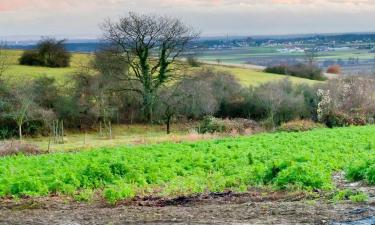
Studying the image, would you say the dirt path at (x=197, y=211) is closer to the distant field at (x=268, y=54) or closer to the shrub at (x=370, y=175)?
Answer: the shrub at (x=370, y=175)

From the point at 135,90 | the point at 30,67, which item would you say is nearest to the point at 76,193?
the point at 135,90

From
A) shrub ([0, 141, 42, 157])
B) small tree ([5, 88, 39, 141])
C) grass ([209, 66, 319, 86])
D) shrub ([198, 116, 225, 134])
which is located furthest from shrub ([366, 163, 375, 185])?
grass ([209, 66, 319, 86])

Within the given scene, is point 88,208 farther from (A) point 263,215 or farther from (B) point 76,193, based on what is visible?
(A) point 263,215

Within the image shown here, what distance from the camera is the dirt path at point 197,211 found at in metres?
11.7

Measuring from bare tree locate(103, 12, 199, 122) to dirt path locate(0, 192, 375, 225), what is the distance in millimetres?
50807

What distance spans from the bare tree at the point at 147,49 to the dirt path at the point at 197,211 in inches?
2000

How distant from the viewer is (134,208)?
13.2 metres

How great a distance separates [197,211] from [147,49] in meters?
54.7

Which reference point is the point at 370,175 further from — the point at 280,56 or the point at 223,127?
the point at 280,56

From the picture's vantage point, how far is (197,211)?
12602mm

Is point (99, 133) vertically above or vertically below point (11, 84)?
below

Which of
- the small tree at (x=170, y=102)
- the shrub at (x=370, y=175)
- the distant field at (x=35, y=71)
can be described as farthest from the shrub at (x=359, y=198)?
the distant field at (x=35, y=71)

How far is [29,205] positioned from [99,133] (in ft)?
154

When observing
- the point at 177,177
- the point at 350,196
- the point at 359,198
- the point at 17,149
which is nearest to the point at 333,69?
the point at 17,149
